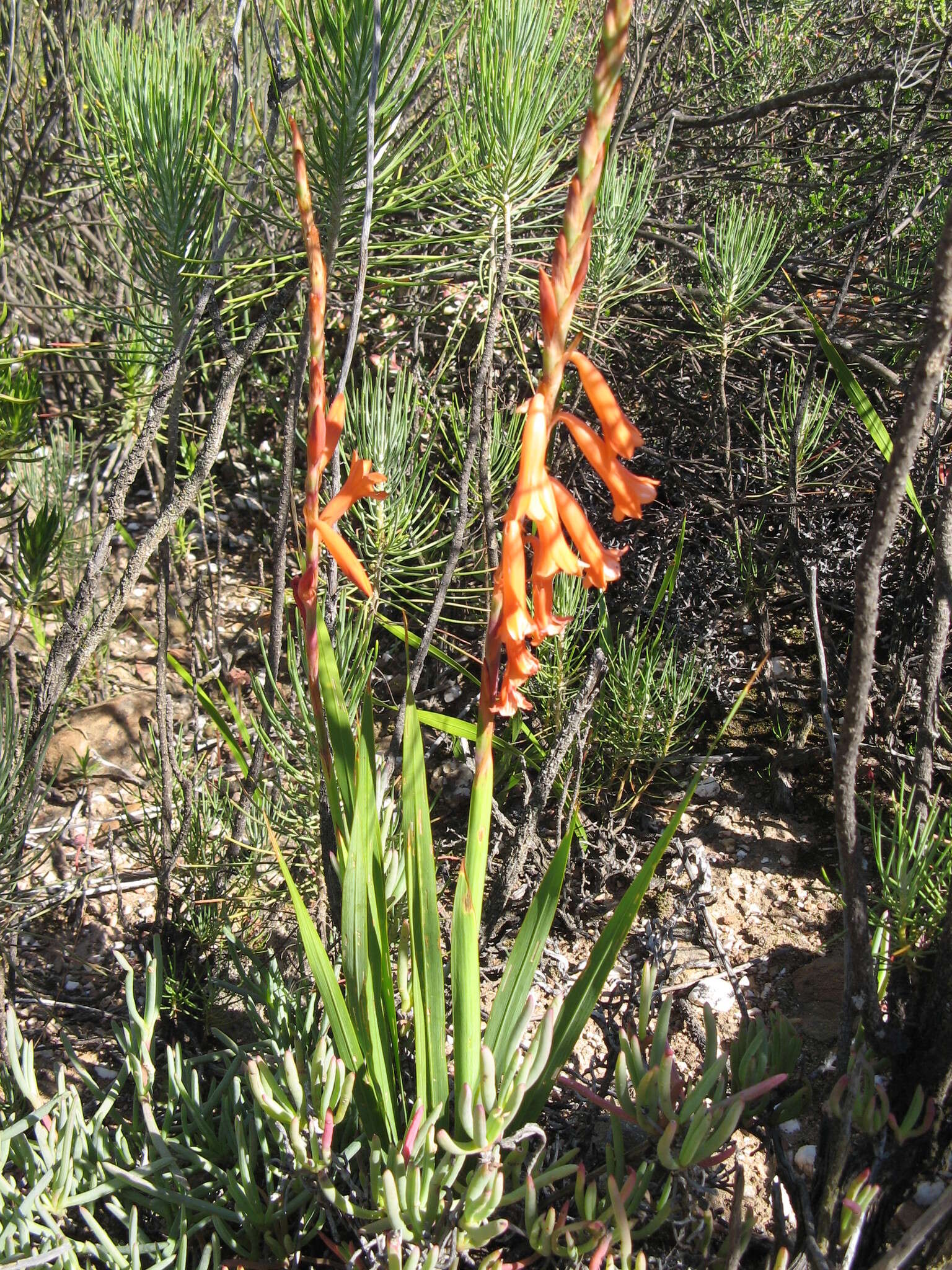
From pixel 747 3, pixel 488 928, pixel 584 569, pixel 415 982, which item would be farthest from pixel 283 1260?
pixel 747 3

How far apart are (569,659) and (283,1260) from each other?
1.35 meters

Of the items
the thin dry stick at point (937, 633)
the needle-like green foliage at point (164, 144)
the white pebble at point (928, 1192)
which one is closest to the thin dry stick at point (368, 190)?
the needle-like green foliage at point (164, 144)

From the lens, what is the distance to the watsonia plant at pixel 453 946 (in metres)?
0.93

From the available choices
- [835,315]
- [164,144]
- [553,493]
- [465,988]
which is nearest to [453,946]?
[465,988]

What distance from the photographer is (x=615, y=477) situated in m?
0.92

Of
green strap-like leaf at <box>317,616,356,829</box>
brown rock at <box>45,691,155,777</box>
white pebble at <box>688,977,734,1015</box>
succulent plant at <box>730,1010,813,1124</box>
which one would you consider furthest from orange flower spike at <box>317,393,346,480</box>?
brown rock at <box>45,691,155,777</box>

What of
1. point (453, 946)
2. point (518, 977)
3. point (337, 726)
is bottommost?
point (518, 977)

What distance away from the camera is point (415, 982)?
1145 mm

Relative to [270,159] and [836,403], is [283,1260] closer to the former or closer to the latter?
[270,159]

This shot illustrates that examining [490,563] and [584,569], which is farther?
[490,563]

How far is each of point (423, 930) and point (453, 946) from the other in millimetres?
63

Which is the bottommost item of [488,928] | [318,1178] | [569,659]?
[488,928]

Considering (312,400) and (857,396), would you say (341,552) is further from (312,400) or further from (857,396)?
(857,396)

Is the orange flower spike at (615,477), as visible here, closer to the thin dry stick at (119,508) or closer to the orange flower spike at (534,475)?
the orange flower spike at (534,475)
